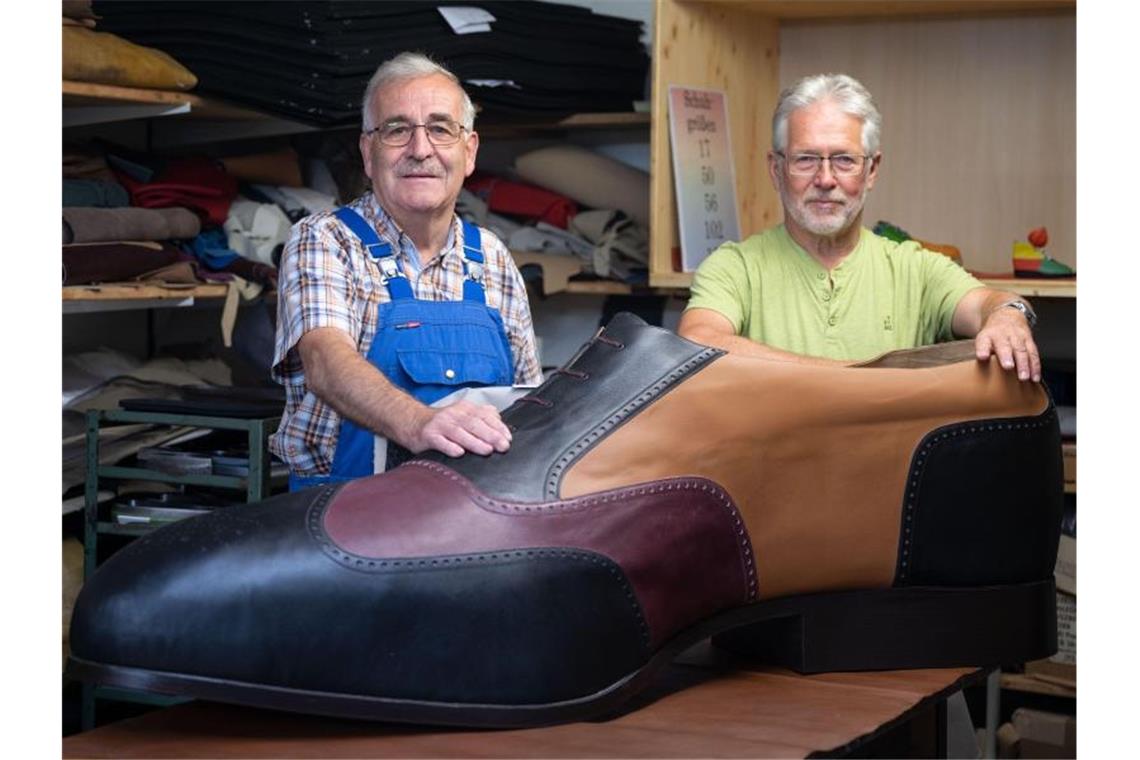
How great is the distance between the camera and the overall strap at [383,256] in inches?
89.0

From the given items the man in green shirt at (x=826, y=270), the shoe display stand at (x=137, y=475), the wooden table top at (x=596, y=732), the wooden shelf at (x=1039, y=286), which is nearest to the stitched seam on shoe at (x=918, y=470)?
the wooden table top at (x=596, y=732)

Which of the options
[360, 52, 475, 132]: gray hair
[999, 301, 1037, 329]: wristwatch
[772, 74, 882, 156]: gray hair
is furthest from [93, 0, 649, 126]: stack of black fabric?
[999, 301, 1037, 329]: wristwatch

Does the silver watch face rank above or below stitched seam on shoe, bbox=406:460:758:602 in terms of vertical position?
above

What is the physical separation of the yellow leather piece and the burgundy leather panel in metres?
2.17

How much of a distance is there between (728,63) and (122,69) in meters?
1.44

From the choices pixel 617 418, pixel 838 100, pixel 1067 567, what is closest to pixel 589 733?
pixel 617 418

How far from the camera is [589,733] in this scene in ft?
4.64

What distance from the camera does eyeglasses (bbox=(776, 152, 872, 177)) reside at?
2346mm

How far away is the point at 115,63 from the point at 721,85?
1425 mm

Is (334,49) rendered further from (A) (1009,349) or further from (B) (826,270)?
(A) (1009,349)

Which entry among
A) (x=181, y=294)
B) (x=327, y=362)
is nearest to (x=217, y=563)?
(x=327, y=362)

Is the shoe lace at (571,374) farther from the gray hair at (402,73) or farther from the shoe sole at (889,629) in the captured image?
the gray hair at (402,73)

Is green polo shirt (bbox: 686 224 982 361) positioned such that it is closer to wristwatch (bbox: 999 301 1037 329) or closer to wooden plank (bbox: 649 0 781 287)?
wristwatch (bbox: 999 301 1037 329)

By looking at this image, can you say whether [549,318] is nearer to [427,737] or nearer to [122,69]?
[122,69]
